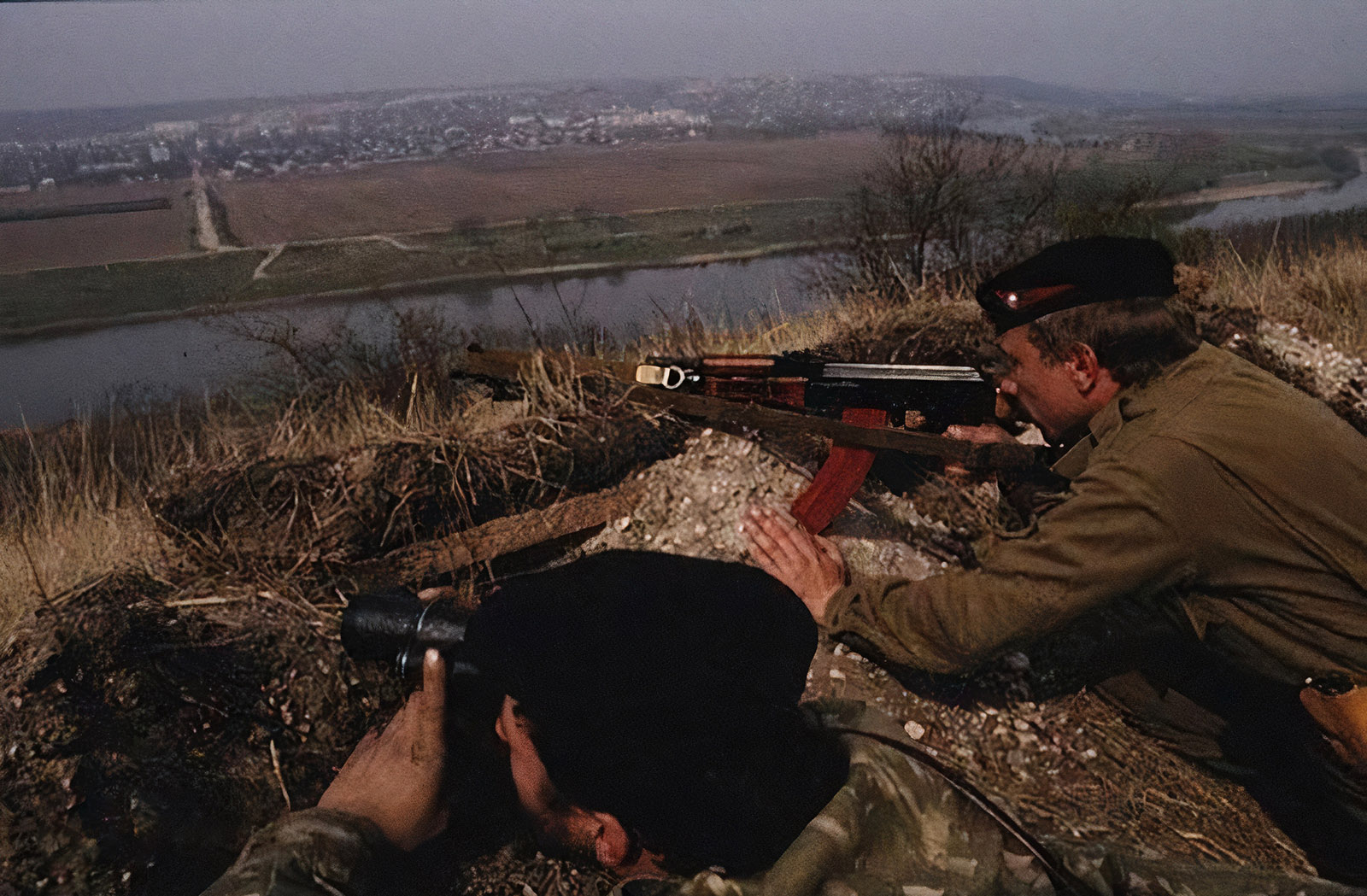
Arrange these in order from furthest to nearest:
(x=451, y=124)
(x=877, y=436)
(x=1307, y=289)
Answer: (x=1307, y=289), (x=451, y=124), (x=877, y=436)

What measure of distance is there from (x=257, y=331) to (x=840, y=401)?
2279mm

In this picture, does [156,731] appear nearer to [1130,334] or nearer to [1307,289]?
[1130,334]

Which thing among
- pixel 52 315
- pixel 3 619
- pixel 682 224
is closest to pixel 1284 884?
pixel 682 224

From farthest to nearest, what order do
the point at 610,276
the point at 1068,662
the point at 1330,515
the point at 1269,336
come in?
the point at 1269,336, the point at 610,276, the point at 1068,662, the point at 1330,515

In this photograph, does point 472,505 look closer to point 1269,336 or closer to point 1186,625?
point 1186,625

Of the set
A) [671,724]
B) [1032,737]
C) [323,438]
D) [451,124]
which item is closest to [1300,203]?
[1032,737]

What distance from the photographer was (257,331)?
3.03 metres

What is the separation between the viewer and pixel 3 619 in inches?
90.7

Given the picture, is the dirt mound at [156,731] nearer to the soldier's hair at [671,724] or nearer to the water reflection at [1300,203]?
the soldier's hair at [671,724]

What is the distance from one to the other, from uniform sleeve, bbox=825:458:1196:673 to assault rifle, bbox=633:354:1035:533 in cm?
50

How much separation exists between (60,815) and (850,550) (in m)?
2.38

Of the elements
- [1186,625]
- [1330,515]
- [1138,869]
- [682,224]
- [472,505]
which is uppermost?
[682,224]

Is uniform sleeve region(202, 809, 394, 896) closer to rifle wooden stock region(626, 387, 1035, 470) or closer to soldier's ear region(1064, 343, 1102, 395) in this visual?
rifle wooden stock region(626, 387, 1035, 470)

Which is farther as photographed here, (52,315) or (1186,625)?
(52,315)
